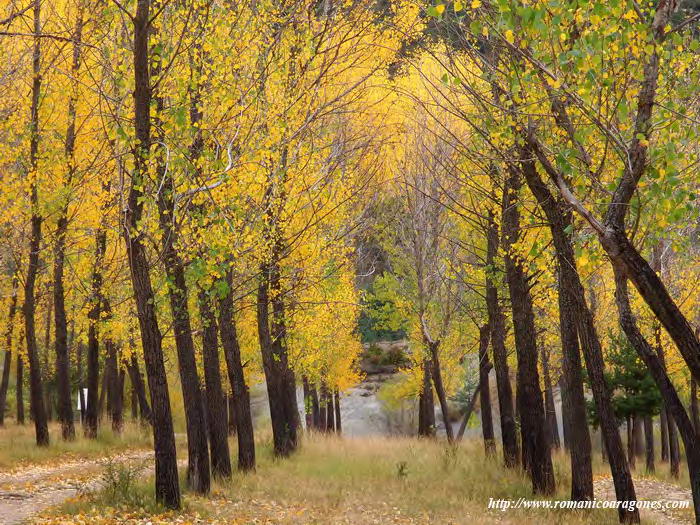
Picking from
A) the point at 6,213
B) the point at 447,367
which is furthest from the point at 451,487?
the point at 447,367

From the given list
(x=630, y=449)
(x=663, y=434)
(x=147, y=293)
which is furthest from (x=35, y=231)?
(x=663, y=434)

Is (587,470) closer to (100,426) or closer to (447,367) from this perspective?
(100,426)

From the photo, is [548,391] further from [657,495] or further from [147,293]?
[147,293]

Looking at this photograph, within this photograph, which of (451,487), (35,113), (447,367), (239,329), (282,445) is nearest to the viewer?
(451,487)

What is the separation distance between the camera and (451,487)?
1252cm

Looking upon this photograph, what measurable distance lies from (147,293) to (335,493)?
491cm

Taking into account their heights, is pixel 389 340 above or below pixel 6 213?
below

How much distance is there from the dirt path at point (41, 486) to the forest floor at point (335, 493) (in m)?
0.02

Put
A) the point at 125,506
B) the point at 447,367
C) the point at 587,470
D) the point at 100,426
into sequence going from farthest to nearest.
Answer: the point at 447,367 → the point at 100,426 → the point at 587,470 → the point at 125,506

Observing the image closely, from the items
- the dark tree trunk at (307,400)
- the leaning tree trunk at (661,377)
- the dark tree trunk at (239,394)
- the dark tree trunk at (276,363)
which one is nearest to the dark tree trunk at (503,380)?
the dark tree trunk at (276,363)

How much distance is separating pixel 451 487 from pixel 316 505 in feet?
9.47

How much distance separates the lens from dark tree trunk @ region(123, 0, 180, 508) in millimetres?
8539

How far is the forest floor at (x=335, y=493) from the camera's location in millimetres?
8953

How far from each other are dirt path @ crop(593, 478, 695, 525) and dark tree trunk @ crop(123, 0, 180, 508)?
6812mm
